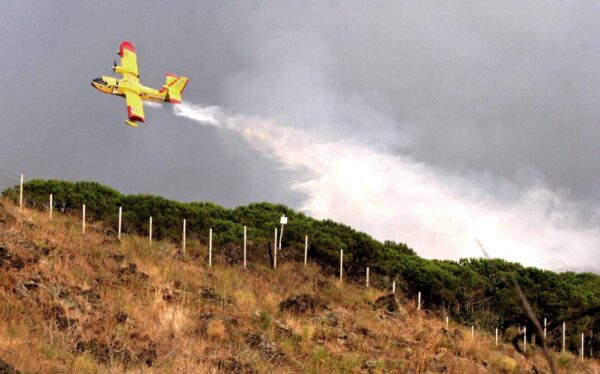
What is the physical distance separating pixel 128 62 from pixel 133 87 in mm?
3038

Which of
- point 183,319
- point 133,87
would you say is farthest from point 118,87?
point 183,319

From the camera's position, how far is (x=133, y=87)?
41094 mm

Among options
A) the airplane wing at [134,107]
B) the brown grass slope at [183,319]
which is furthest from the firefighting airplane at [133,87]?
the brown grass slope at [183,319]

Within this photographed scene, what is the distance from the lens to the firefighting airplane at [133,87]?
130 ft

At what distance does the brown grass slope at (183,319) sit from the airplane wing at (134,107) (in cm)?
1007

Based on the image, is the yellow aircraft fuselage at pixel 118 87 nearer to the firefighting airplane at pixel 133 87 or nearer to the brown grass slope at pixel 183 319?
the firefighting airplane at pixel 133 87

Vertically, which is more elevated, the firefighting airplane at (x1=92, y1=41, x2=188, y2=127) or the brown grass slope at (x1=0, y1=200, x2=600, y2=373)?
the firefighting airplane at (x1=92, y1=41, x2=188, y2=127)

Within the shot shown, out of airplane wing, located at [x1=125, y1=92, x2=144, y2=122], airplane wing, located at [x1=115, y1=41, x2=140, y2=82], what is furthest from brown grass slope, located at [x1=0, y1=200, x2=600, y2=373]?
airplane wing, located at [x1=115, y1=41, x2=140, y2=82]

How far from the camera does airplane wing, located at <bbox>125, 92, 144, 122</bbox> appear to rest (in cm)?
3847

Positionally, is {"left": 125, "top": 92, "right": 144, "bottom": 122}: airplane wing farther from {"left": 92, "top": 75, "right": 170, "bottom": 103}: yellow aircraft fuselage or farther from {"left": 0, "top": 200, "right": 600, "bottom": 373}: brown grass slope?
{"left": 0, "top": 200, "right": 600, "bottom": 373}: brown grass slope

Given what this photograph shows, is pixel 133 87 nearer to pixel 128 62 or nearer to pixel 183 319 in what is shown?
pixel 128 62

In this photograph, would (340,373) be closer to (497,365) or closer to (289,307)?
(289,307)

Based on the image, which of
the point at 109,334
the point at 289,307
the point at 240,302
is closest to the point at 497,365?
the point at 289,307

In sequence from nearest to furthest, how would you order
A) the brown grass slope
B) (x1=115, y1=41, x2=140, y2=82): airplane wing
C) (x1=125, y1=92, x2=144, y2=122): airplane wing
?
the brown grass slope, (x1=125, y1=92, x2=144, y2=122): airplane wing, (x1=115, y1=41, x2=140, y2=82): airplane wing
